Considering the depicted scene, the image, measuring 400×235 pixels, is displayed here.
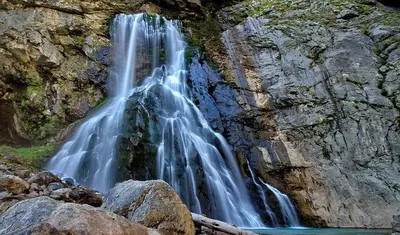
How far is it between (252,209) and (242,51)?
26.3 ft

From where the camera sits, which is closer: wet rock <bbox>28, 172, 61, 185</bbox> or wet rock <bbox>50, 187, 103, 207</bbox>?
wet rock <bbox>50, 187, 103, 207</bbox>

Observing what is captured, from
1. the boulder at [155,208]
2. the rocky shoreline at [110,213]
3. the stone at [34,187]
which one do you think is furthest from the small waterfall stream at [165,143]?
the boulder at [155,208]

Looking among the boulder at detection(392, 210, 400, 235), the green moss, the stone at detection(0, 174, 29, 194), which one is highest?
the green moss

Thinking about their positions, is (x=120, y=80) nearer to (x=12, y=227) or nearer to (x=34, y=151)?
(x=34, y=151)

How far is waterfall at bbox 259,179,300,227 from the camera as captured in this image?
406 inches

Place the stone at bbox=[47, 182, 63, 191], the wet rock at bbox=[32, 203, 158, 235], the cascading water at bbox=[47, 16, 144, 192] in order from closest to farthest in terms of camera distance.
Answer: the wet rock at bbox=[32, 203, 158, 235] < the stone at bbox=[47, 182, 63, 191] < the cascading water at bbox=[47, 16, 144, 192]

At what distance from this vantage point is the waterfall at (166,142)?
10.1 metres

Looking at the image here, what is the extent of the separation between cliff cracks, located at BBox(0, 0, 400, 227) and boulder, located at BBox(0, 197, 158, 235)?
271 inches

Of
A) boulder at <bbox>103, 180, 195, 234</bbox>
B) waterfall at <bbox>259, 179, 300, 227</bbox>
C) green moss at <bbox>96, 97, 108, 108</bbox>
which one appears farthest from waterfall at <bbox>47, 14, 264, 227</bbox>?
boulder at <bbox>103, 180, 195, 234</bbox>

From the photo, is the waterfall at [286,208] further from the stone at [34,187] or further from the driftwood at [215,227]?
the stone at [34,187]

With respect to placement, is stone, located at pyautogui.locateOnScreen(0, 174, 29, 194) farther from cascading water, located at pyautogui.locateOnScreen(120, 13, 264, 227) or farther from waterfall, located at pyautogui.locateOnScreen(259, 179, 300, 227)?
waterfall, located at pyautogui.locateOnScreen(259, 179, 300, 227)

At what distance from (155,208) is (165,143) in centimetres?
694

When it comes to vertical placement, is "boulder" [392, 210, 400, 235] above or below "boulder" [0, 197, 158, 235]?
below

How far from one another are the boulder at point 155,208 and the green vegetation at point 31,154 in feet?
24.1
